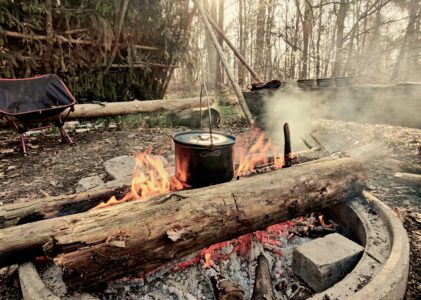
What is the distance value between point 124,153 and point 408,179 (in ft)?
15.5

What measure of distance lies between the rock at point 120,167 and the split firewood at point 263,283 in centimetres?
234

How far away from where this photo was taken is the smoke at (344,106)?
262 inches

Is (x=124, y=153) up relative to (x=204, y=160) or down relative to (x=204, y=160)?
down

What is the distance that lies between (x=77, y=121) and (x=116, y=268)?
6952 millimetres

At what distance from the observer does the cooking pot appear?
2.22m

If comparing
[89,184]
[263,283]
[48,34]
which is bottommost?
[263,283]

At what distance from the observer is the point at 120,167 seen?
420 cm

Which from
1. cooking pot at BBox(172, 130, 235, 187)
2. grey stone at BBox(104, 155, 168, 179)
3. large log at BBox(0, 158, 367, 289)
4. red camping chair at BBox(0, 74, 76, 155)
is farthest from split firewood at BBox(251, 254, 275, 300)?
red camping chair at BBox(0, 74, 76, 155)

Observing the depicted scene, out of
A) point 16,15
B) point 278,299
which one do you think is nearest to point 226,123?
point 16,15

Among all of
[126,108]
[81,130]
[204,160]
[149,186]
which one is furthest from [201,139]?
[126,108]

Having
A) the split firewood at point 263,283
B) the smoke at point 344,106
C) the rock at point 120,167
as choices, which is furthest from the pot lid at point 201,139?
the smoke at point 344,106

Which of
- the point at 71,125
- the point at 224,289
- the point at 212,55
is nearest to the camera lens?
the point at 224,289

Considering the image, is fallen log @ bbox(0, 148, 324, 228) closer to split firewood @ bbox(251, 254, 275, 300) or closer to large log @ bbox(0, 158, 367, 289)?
large log @ bbox(0, 158, 367, 289)

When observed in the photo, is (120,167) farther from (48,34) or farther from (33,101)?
(48,34)
